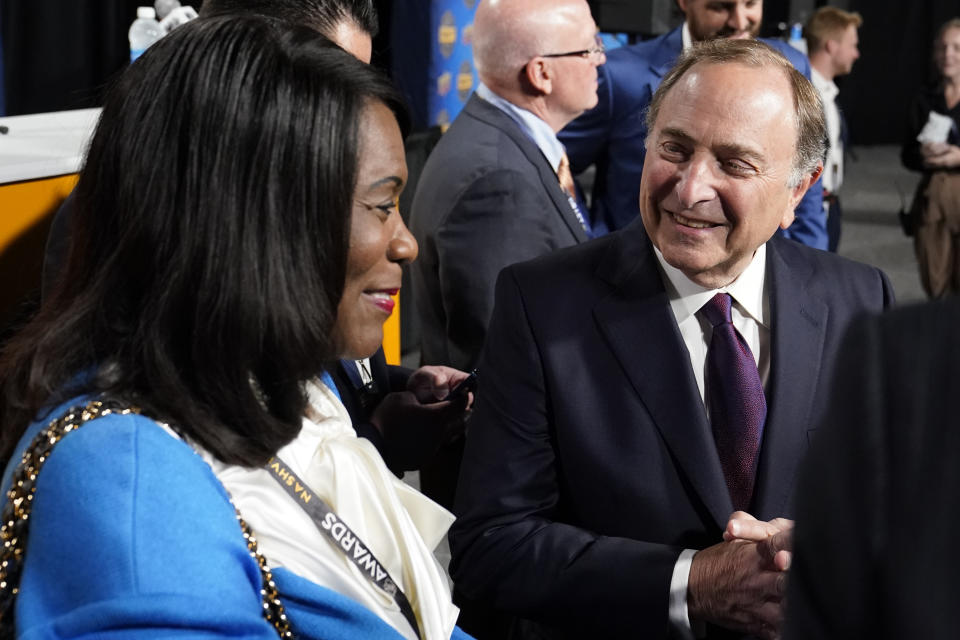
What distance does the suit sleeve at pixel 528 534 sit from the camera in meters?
1.55

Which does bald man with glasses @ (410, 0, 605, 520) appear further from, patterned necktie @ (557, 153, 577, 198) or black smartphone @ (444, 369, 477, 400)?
black smartphone @ (444, 369, 477, 400)

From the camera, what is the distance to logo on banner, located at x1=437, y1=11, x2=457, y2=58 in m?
5.26

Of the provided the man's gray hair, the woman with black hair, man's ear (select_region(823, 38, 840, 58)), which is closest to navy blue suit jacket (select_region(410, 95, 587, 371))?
the man's gray hair

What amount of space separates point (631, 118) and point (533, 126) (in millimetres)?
761

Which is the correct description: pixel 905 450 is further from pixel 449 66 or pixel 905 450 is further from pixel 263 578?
pixel 449 66

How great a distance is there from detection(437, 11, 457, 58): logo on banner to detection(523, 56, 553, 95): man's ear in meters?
2.38

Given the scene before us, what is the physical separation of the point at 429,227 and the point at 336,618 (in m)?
1.79

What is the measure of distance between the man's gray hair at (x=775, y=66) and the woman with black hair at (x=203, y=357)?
2.75 ft

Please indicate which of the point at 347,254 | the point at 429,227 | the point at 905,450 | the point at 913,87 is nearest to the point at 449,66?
the point at 429,227

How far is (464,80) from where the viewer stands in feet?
18.0

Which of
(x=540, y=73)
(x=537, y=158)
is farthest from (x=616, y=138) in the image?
(x=537, y=158)

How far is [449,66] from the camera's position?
5.35 m

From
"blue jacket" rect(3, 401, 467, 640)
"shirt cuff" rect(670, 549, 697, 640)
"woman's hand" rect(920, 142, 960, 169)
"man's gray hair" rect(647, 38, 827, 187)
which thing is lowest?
"woman's hand" rect(920, 142, 960, 169)

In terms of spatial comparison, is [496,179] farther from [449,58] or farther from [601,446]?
[449,58]
